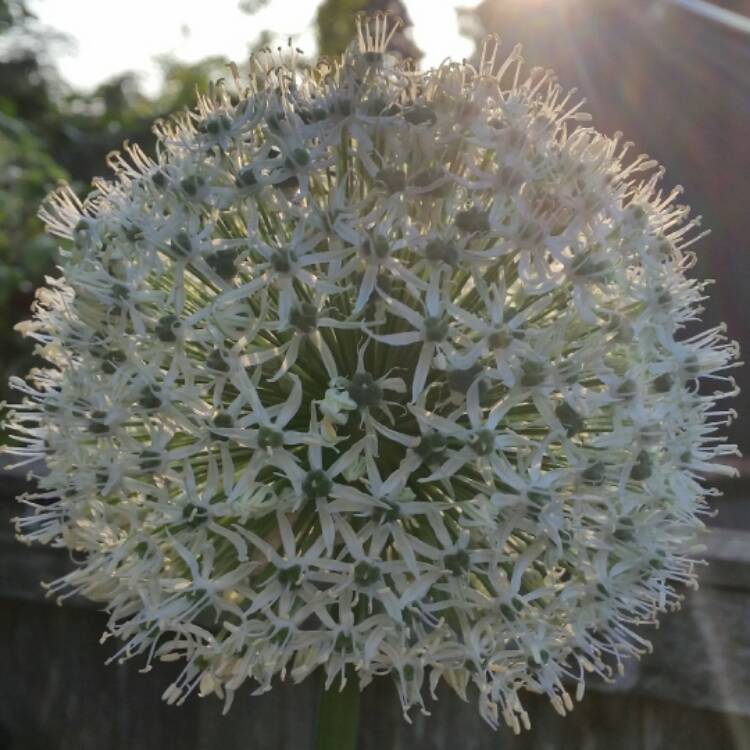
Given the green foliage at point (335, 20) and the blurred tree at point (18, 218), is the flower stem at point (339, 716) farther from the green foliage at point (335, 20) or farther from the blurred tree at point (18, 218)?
the green foliage at point (335, 20)

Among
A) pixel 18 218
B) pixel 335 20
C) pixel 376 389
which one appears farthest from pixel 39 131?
pixel 376 389

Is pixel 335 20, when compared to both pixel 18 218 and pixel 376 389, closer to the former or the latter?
pixel 18 218

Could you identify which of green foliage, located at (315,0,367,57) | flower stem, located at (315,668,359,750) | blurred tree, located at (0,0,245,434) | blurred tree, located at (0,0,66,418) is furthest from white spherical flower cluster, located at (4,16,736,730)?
green foliage, located at (315,0,367,57)

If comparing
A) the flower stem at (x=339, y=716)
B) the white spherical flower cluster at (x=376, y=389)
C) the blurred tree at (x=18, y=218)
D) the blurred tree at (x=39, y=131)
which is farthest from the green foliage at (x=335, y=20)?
the flower stem at (x=339, y=716)

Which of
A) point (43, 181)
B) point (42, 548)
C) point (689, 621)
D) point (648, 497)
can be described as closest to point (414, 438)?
point (648, 497)

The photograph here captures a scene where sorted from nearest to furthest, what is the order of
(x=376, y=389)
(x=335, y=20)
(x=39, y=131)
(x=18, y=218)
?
(x=376, y=389) → (x=18, y=218) → (x=335, y=20) → (x=39, y=131)

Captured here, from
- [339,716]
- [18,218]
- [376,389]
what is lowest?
[339,716]
